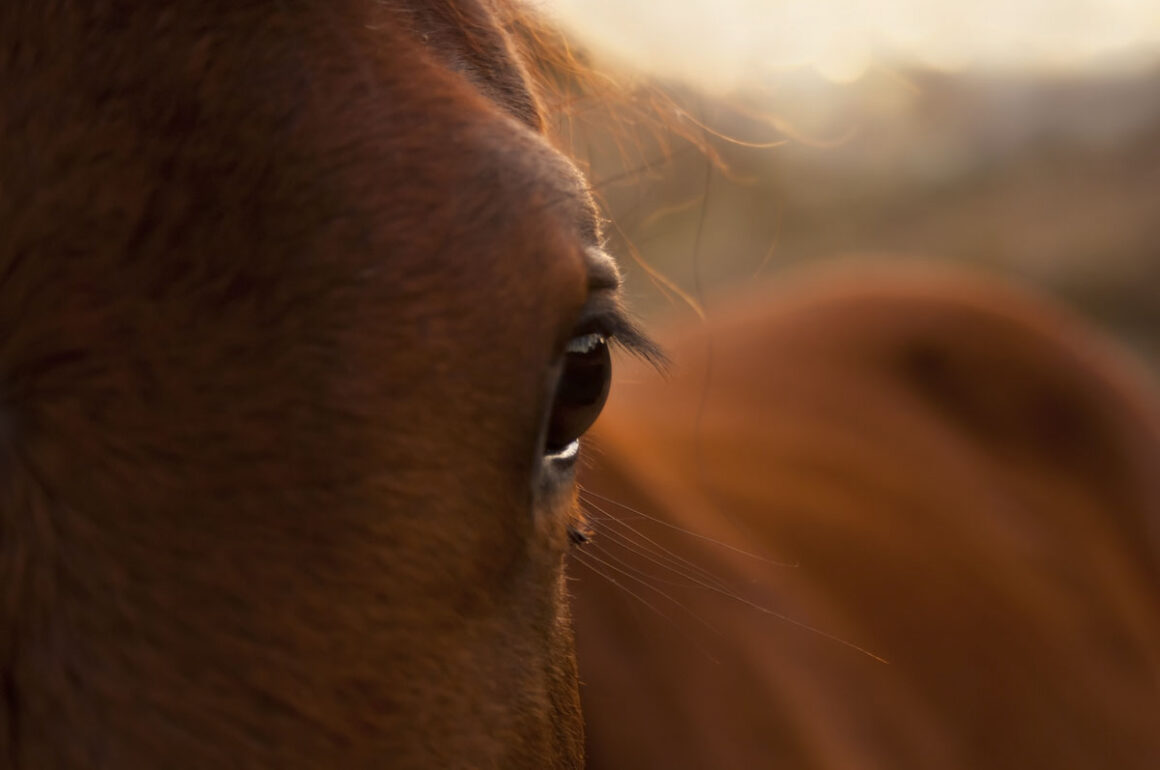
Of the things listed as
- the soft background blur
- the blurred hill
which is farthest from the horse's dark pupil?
the blurred hill

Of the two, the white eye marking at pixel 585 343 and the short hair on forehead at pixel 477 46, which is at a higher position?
the short hair on forehead at pixel 477 46

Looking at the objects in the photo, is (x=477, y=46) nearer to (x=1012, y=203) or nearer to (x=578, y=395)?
(x=578, y=395)

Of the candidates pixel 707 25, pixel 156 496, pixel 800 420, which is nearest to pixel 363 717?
pixel 156 496

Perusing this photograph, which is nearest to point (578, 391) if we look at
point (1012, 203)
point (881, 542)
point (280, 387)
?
point (280, 387)

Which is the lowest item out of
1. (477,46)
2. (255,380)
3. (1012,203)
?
(255,380)

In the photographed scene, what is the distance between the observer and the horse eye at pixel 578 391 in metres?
0.78

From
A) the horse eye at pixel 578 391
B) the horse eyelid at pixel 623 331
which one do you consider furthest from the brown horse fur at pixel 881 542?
the horse eye at pixel 578 391

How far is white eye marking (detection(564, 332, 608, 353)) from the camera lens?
2.57ft

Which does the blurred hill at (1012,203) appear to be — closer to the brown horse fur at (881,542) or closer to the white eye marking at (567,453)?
the brown horse fur at (881,542)

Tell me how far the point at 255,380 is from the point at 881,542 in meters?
1.56

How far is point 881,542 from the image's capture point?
1.93 meters

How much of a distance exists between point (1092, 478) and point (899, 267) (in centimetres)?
85

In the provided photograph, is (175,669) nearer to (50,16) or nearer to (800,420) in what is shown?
(50,16)

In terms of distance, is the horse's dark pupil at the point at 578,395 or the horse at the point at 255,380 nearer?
the horse at the point at 255,380
